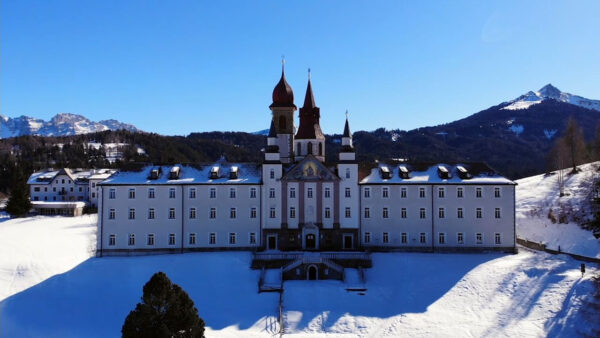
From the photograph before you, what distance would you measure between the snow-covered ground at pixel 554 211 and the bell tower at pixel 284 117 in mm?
31955

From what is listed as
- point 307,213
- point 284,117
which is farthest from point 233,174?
point 284,117

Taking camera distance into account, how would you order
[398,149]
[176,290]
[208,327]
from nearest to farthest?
[176,290]
[208,327]
[398,149]

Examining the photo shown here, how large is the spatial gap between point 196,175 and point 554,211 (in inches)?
1888

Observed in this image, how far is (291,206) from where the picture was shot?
4600 centimetres

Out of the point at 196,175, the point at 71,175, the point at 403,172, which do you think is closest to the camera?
the point at 403,172

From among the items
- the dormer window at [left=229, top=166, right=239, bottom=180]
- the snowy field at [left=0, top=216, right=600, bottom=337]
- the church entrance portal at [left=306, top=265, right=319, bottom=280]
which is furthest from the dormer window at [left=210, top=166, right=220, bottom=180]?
the church entrance portal at [left=306, top=265, right=319, bottom=280]

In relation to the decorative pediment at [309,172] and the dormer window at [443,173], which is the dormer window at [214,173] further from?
the dormer window at [443,173]

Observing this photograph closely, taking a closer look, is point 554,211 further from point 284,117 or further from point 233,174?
point 233,174

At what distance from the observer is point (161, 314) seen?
79.3ft

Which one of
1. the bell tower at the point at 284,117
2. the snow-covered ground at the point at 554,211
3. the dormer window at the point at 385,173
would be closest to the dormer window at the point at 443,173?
the dormer window at the point at 385,173

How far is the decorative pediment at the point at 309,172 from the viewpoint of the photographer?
45.8m

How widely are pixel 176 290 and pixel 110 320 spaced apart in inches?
479

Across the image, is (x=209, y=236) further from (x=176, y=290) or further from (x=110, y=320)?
(x=176, y=290)

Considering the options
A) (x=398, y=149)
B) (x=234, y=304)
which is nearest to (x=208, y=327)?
(x=234, y=304)
